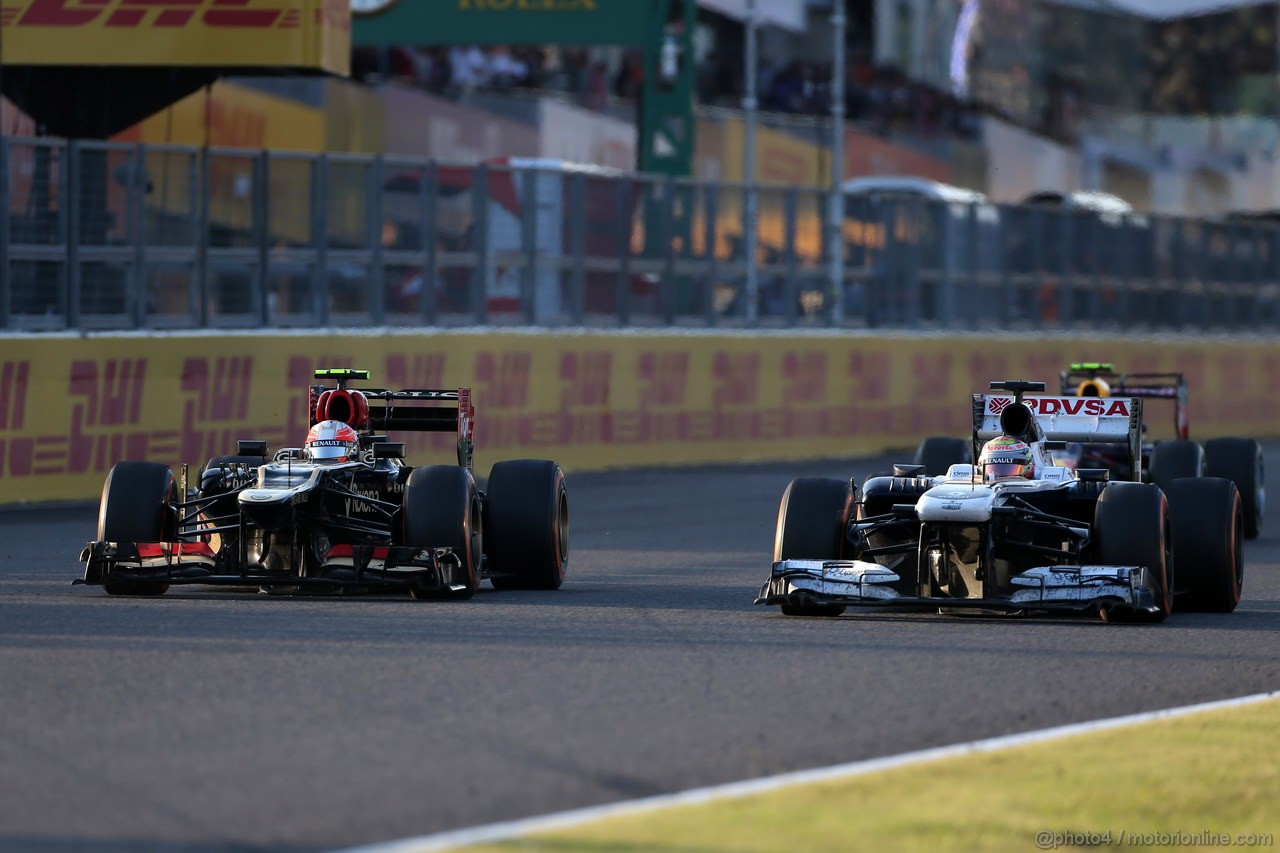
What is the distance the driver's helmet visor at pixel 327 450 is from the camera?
12.2 m

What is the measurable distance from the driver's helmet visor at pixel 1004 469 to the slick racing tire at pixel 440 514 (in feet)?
8.34

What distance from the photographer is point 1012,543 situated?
11.3m

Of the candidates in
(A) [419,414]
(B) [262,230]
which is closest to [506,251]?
(B) [262,230]

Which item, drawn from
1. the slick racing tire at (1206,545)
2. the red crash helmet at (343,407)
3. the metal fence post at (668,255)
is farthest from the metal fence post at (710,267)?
the slick racing tire at (1206,545)

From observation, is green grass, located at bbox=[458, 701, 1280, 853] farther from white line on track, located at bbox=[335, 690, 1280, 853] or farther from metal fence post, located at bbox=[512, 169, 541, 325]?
metal fence post, located at bbox=[512, 169, 541, 325]

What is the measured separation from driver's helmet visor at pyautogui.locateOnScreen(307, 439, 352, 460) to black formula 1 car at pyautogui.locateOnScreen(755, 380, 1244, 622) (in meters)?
2.25

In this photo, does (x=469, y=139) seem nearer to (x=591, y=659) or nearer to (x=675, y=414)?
(x=675, y=414)

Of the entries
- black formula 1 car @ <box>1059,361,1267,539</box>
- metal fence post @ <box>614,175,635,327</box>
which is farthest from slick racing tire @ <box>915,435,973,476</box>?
metal fence post @ <box>614,175,635,327</box>

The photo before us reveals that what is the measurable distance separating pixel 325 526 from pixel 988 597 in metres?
3.18

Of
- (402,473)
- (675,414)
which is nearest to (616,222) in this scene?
(675,414)

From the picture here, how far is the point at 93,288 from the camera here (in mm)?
18828

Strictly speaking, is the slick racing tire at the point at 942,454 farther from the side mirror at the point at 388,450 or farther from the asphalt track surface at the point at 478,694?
the side mirror at the point at 388,450

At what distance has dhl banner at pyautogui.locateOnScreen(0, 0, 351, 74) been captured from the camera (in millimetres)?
21172

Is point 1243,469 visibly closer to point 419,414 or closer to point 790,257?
point 419,414
